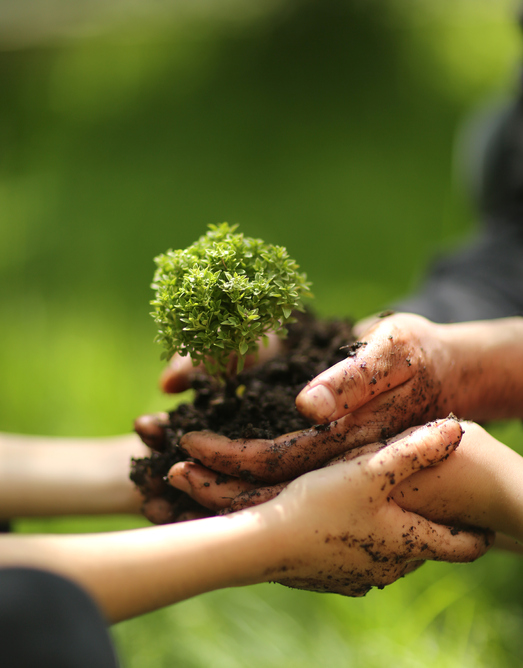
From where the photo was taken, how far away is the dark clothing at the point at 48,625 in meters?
0.90

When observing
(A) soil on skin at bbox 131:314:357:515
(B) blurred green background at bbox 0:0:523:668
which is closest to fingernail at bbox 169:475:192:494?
(A) soil on skin at bbox 131:314:357:515

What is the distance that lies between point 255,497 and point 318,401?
308 millimetres

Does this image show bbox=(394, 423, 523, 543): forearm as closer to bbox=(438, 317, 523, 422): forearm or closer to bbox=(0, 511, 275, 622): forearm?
bbox=(438, 317, 523, 422): forearm

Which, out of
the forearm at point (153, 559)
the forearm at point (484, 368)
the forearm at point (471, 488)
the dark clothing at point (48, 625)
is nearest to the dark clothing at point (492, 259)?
the forearm at point (484, 368)

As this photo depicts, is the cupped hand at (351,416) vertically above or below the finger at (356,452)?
above

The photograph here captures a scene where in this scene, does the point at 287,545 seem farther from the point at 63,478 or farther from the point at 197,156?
the point at 197,156

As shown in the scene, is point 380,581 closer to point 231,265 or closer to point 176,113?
point 231,265

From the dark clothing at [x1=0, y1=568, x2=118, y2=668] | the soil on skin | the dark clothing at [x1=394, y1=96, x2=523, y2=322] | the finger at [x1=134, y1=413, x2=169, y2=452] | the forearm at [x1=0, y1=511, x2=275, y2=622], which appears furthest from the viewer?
the dark clothing at [x1=394, y1=96, x2=523, y2=322]

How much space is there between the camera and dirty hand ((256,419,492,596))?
3.87 feet

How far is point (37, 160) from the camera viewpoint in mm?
5457

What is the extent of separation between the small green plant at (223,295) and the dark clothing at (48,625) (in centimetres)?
65

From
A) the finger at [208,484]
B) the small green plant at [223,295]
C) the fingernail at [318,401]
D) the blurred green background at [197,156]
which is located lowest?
the finger at [208,484]

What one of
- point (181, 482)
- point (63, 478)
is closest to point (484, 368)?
point (181, 482)

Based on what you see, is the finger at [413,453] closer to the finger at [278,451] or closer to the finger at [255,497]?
the finger at [278,451]
